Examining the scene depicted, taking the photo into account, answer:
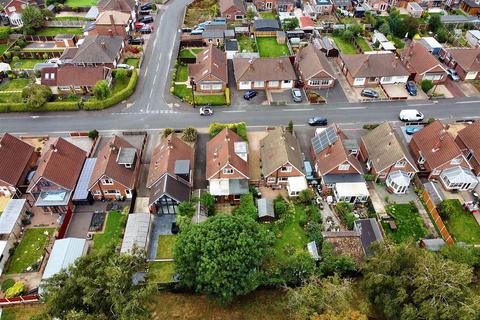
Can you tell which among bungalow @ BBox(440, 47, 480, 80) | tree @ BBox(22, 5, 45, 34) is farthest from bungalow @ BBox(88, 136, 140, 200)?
bungalow @ BBox(440, 47, 480, 80)

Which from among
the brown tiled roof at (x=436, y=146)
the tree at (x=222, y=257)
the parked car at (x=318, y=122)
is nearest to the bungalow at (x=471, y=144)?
the brown tiled roof at (x=436, y=146)

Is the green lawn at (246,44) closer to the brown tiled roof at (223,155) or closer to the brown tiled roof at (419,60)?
the brown tiled roof at (419,60)

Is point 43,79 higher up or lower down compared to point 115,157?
higher up

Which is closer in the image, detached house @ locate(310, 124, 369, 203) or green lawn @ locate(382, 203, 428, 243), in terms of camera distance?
green lawn @ locate(382, 203, 428, 243)

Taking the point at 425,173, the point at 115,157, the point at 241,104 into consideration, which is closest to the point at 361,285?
the point at 425,173

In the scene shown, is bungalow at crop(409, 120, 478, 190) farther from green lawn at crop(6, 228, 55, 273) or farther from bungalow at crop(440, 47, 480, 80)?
green lawn at crop(6, 228, 55, 273)

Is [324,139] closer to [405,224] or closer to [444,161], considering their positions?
[405,224]

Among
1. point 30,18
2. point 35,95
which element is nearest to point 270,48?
point 35,95

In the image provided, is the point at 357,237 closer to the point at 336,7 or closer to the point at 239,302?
the point at 239,302
